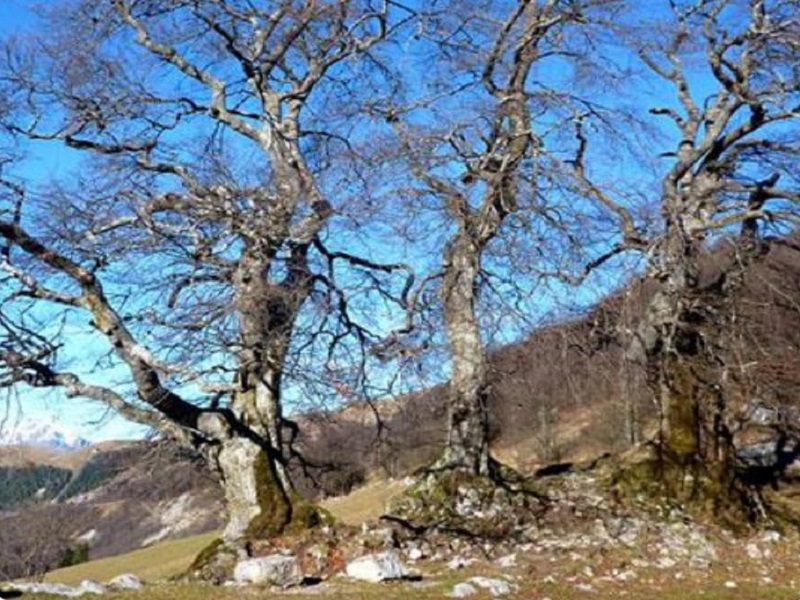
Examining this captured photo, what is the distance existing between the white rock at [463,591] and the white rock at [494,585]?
5.0 inches

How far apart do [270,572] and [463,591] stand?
1.97 metres

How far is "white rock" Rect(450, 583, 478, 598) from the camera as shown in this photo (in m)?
8.45

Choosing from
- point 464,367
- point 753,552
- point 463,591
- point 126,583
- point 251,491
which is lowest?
point 753,552

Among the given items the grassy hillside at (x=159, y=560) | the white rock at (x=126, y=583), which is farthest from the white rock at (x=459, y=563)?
the grassy hillside at (x=159, y=560)

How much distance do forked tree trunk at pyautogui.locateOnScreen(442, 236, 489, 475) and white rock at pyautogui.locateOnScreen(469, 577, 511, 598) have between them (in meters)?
3.70

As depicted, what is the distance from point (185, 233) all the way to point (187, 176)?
1102 millimetres

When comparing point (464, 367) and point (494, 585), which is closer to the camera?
point (494, 585)

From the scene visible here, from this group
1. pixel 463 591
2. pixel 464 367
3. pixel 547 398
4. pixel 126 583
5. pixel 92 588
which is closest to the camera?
pixel 463 591

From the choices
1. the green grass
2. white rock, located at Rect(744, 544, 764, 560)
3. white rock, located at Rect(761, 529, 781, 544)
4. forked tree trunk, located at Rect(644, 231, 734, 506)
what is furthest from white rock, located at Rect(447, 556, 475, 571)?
the green grass

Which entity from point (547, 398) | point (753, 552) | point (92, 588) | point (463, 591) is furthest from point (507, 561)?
point (547, 398)

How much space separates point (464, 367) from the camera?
12.9m

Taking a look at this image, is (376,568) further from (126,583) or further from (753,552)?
(753,552)

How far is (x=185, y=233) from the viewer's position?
432 inches

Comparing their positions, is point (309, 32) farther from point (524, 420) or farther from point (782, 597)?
point (524, 420)
